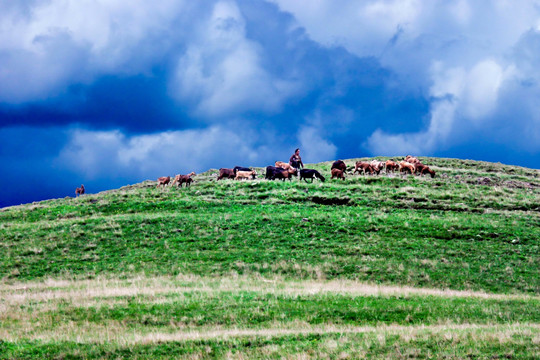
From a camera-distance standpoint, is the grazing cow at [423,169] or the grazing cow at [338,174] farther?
the grazing cow at [423,169]

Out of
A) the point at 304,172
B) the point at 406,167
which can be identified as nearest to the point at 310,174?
the point at 304,172

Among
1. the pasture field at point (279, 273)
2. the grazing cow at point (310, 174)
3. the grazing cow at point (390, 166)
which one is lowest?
the pasture field at point (279, 273)

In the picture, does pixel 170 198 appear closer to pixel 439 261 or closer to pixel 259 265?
pixel 259 265

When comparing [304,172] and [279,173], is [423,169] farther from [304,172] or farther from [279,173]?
[279,173]

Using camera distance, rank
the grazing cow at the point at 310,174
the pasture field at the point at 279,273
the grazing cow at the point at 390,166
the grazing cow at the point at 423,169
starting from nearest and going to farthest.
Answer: the pasture field at the point at 279,273, the grazing cow at the point at 310,174, the grazing cow at the point at 423,169, the grazing cow at the point at 390,166

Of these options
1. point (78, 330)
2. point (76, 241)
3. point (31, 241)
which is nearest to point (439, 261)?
point (78, 330)

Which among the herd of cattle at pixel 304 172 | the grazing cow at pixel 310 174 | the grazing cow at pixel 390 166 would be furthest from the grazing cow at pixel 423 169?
the grazing cow at pixel 310 174

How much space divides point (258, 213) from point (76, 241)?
13.5 m

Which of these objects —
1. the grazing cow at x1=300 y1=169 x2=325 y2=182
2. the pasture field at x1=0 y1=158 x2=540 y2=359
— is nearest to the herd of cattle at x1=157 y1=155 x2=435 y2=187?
the grazing cow at x1=300 y1=169 x2=325 y2=182

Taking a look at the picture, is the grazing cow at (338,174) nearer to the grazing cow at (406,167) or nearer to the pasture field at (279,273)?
the pasture field at (279,273)

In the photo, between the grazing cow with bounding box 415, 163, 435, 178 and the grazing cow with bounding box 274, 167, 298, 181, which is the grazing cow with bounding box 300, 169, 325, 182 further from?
the grazing cow with bounding box 415, 163, 435, 178

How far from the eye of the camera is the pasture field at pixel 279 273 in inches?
493

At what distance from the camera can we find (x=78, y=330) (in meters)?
14.7

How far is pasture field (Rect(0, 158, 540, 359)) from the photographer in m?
12.5
